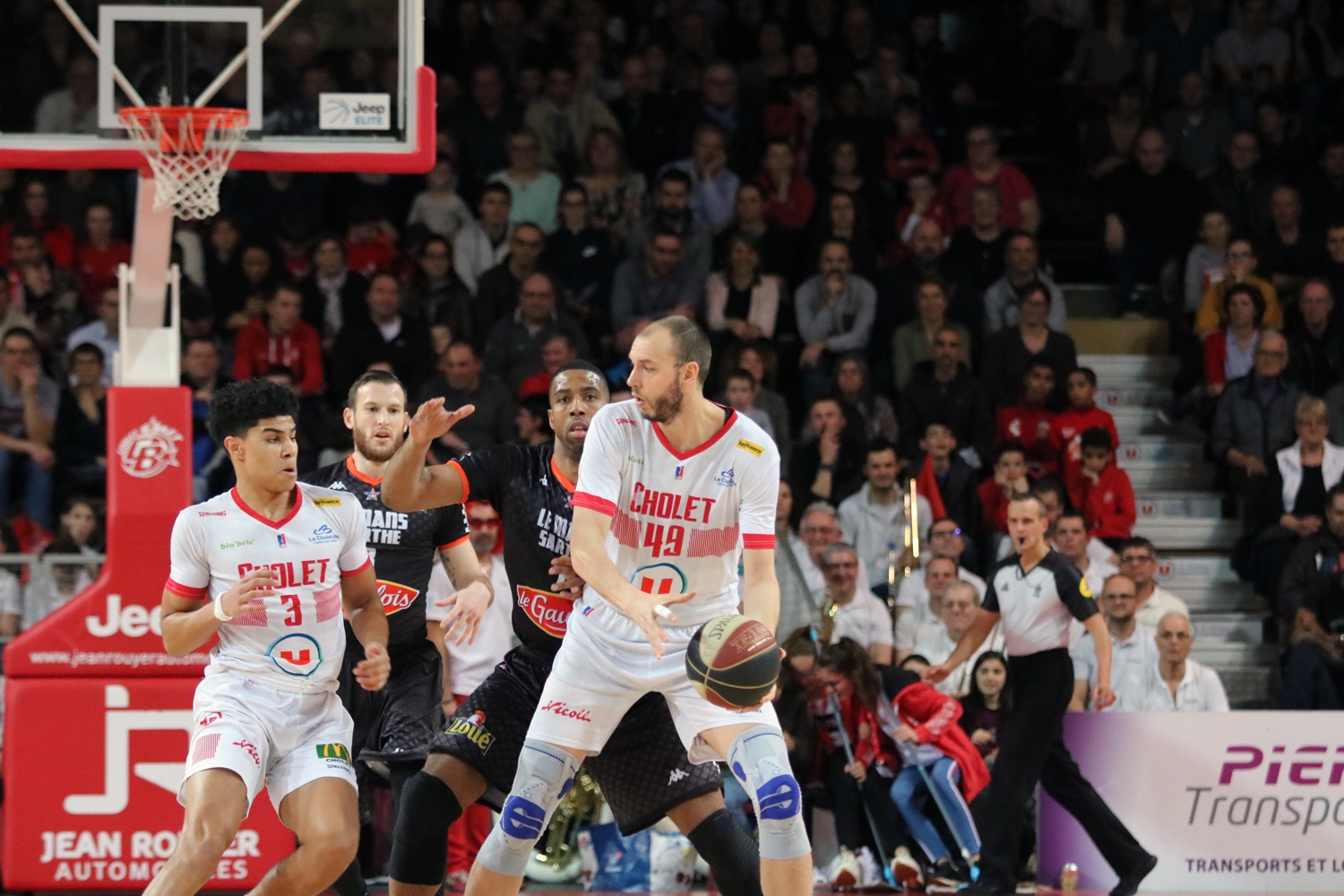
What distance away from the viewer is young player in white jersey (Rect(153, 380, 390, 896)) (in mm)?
6129

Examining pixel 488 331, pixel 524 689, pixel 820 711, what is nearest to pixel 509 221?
pixel 488 331

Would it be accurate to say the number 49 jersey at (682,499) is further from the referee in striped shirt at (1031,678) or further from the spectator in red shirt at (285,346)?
the spectator in red shirt at (285,346)

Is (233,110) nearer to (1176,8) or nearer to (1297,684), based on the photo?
(1297,684)

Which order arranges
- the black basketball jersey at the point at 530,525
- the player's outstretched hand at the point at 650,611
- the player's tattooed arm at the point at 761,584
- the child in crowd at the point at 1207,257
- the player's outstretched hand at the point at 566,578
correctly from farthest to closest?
the child in crowd at the point at 1207,257, the black basketball jersey at the point at 530,525, the player's outstretched hand at the point at 566,578, the player's tattooed arm at the point at 761,584, the player's outstretched hand at the point at 650,611

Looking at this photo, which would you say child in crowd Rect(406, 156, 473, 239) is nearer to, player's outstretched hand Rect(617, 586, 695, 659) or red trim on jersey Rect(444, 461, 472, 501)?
red trim on jersey Rect(444, 461, 472, 501)

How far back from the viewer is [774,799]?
6098 millimetres

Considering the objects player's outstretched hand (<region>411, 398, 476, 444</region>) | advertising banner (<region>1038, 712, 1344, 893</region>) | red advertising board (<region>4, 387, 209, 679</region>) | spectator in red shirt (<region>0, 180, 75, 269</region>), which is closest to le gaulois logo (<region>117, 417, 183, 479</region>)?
red advertising board (<region>4, 387, 209, 679</region>)

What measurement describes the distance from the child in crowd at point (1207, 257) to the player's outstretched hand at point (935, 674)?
5.52m

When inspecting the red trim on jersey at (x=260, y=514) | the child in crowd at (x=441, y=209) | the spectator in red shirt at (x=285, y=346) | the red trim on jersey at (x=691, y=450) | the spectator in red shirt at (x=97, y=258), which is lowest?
the red trim on jersey at (x=260, y=514)

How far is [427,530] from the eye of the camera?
7.73 m

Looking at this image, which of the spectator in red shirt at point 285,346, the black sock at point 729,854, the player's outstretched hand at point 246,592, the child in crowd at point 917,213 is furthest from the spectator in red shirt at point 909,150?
the player's outstretched hand at point 246,592

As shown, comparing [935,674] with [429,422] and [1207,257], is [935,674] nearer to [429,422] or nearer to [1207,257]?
[429,422]

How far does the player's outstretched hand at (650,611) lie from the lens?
591 cm

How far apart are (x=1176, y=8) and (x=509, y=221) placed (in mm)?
6357
